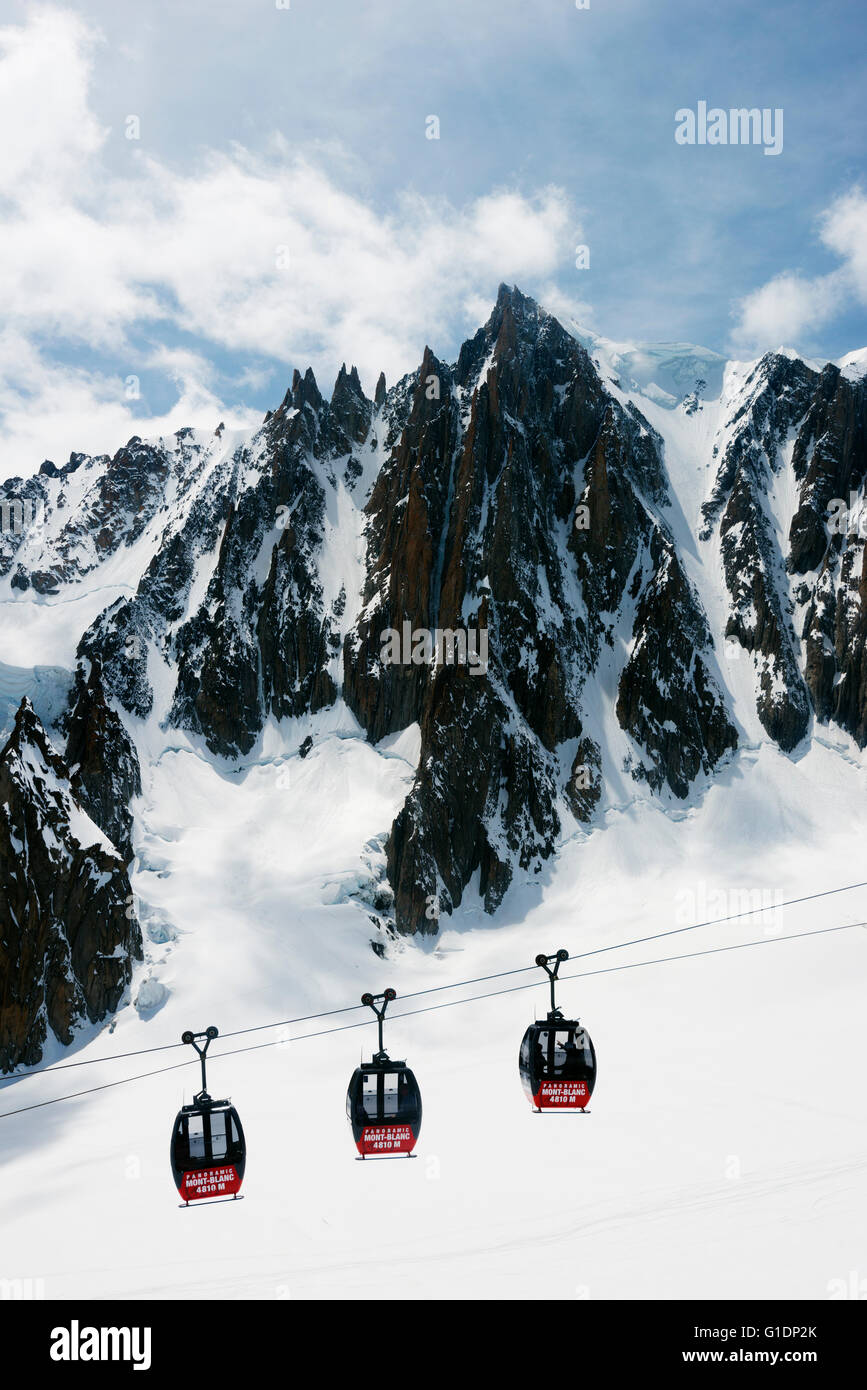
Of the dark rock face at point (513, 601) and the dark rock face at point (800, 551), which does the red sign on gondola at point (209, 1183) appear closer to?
the dark rock face at point (513, 601)

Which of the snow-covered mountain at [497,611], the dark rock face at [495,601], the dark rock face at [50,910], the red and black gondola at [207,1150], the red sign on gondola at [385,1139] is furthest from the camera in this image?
the dark rock face at [495,601]

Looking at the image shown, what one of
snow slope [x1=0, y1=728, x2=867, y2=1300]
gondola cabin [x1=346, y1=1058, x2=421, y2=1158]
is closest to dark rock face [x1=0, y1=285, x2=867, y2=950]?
snow slope [x1=0, y1=728, x2=867, y2=1300]

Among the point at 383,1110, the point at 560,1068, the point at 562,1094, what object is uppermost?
the point at 560,1068

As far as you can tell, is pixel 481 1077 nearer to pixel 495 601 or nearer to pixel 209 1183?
pixel 209 1183

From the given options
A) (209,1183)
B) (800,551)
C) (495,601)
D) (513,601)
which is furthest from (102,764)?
(800,551)

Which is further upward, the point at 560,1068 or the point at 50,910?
the point at 50,910

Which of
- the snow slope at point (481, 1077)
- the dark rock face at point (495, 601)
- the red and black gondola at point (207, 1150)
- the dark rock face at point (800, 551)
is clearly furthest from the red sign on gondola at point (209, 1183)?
the dark rock face at point (800, 551)
